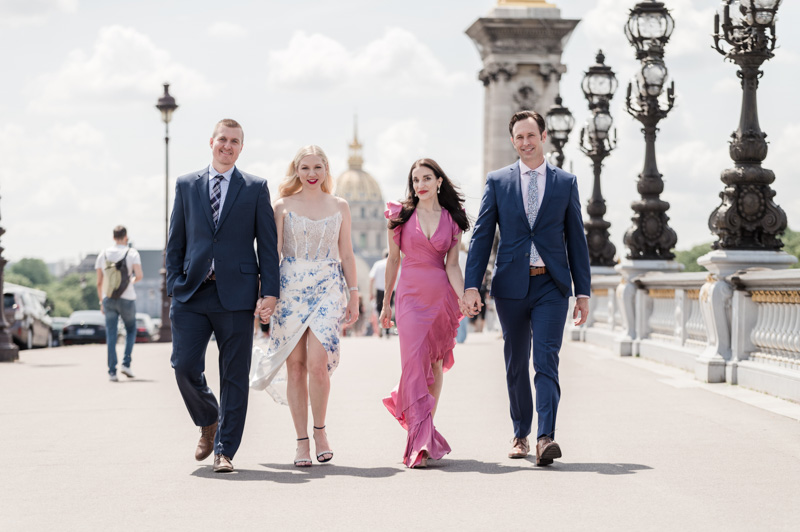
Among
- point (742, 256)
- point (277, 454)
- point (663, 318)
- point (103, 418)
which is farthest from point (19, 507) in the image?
point (663, 318)

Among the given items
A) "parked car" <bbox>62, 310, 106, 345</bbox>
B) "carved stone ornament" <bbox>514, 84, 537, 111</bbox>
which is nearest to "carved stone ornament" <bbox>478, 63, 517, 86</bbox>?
"carved stone ornament" <bbox>514, 84, 537, 111</bbox>

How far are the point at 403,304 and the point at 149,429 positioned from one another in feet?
9.22

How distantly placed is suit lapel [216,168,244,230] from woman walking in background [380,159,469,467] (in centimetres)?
105

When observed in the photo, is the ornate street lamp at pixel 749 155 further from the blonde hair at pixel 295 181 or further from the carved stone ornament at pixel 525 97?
the carved stone ornament at pixel 525 97

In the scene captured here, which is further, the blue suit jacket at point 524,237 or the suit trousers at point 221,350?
the blue suit jacket at point 524,237

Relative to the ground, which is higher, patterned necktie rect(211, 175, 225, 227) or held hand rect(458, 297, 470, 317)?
patterned necktie rect(211, 175, 225, 227)

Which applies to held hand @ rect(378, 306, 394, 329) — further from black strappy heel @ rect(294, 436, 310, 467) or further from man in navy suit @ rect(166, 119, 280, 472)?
black strappy heel @ rect(294, 436, 310, 467)

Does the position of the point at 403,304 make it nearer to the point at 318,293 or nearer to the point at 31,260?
the point at 318,293

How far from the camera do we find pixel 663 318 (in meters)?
18.7

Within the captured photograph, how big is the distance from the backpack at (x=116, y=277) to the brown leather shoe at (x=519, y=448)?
28.1 feet

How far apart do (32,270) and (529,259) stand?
19039cm

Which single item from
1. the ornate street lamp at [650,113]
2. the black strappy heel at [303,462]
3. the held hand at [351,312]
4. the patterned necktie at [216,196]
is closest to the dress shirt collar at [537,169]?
the held hand at [351,312]

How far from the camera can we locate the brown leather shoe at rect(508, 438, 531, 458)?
8.91 metres

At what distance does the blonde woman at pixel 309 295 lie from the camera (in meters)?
8.84
